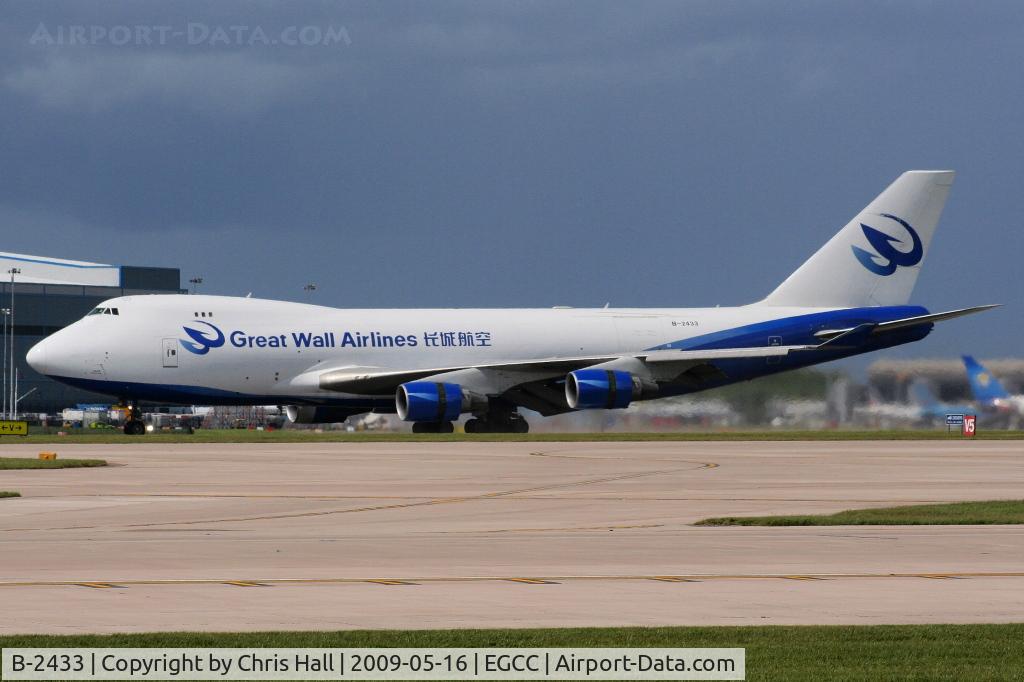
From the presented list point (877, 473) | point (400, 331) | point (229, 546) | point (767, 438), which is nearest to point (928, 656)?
point (229, 546)

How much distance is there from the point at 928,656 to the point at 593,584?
15.7 ft

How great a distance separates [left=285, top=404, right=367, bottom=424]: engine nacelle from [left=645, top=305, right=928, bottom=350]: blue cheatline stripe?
42.2 ft

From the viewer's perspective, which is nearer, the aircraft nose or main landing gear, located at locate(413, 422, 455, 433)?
the aircraft nose

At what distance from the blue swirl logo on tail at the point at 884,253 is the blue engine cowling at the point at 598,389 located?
43.4 ft

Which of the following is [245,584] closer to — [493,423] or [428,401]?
[428,401]

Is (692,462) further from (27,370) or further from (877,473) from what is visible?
(27,370)

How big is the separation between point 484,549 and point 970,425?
44.5 metres

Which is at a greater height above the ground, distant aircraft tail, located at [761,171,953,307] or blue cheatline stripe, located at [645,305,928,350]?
distant aircraft tail, located at [761,171,953,307]

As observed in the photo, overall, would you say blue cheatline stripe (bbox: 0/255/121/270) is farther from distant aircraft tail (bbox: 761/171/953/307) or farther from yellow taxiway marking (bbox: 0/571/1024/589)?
yellow taxiway marking (bbox: 0/571/1024/589)

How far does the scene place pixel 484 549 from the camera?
19.7 meters

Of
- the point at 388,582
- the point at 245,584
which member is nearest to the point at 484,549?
the point at 388,582

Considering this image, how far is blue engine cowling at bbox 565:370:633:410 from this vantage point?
198 feet

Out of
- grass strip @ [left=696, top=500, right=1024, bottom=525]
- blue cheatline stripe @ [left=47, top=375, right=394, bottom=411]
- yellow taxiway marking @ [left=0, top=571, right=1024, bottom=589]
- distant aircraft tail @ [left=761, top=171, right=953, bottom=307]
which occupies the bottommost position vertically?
yellow taxiway marking @ [left=0, top=571, right=1024, bottom=589]

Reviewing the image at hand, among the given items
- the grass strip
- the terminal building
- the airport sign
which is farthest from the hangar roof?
the grass strip
